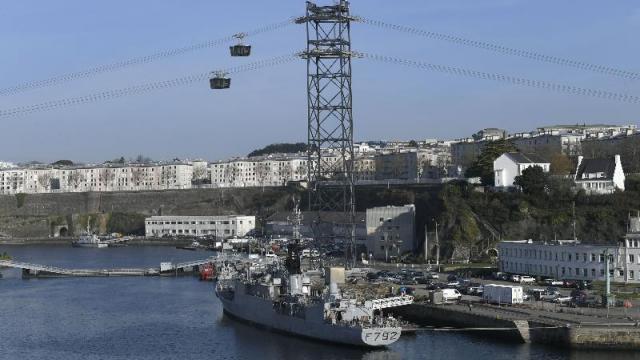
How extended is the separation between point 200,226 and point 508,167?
3658 centimetres

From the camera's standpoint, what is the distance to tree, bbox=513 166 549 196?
48.5 metres

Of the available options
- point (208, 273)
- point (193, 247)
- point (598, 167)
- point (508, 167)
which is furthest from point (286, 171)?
point (598, 167)

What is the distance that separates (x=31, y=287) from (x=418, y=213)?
63.3 ft

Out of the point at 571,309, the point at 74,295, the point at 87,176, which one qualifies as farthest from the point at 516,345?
the point at 87,176

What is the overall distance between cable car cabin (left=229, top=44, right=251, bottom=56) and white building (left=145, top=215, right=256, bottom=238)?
43298mm

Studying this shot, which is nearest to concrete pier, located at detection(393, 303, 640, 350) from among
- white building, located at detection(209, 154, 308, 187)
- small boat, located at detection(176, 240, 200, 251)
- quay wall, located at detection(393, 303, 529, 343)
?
quay wall, located at detection(393, 303, 529, 343)

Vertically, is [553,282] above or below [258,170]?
below

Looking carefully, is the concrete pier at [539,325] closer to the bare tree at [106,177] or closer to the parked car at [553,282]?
the parked car at [553,282]

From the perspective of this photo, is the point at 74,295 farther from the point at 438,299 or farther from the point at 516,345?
the point at 516,345

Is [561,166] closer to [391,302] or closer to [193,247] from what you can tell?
[391,302]

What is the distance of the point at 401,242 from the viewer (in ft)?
164

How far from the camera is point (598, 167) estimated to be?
50.4 metres

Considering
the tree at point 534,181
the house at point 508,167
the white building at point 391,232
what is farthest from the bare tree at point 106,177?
the tree at point 534,181

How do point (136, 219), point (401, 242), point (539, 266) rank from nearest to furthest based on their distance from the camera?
point (539, 266), point (401, 242), point (136, 219)
